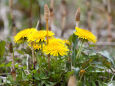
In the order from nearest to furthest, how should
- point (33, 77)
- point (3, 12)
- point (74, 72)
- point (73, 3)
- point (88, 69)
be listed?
point (74, 72)
point (33, 77)
point (88, 69)
point (3, 12)
point (73, 3)

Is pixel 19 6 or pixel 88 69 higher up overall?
pixel 19 6

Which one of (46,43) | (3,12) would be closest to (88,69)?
(46,43)

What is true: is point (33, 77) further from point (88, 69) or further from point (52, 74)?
point (88, 69)

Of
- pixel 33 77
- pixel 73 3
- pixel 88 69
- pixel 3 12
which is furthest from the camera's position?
pixel 73 3

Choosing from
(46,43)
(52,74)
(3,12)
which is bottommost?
(52,74)

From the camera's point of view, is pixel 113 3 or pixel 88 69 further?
pixel 113 3

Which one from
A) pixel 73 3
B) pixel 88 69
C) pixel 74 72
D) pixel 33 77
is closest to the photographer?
pixel 74 72

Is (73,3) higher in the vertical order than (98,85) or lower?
higher

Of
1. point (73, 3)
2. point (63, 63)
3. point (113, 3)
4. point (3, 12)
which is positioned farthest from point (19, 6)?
point (63, 63)

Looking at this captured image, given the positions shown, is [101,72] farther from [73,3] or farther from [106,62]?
[73,3]
